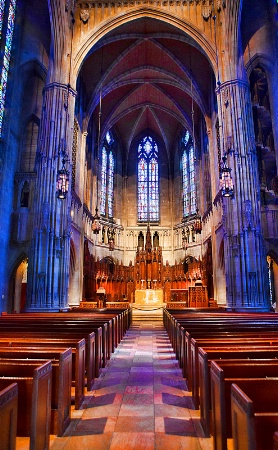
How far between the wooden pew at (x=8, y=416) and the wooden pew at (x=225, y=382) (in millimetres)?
1529

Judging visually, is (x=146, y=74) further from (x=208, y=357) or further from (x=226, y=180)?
(x=208, y=357)

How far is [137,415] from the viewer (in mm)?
3801

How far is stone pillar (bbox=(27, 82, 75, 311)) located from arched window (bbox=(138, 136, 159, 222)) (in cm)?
1595

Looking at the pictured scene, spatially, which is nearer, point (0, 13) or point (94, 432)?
point (94, 432)

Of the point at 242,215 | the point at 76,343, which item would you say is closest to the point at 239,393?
the point at 76,343

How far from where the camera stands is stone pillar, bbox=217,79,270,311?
13.7 metres

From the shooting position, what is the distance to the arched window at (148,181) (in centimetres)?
3092

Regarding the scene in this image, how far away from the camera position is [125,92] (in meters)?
26.1

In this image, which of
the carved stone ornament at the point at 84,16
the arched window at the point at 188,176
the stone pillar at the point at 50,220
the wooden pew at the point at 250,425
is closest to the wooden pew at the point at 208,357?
the wooden pew at the point at 250,425

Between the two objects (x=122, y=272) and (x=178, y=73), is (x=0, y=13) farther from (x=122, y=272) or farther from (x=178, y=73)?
(x=122, y=272)

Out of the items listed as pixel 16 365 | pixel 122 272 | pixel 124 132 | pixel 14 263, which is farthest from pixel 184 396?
pixel 124 132

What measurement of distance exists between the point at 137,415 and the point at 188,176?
86.3 ft

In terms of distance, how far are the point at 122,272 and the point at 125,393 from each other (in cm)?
2096

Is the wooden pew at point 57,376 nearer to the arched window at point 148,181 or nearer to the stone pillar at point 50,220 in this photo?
the stone pillar at point 50,220
